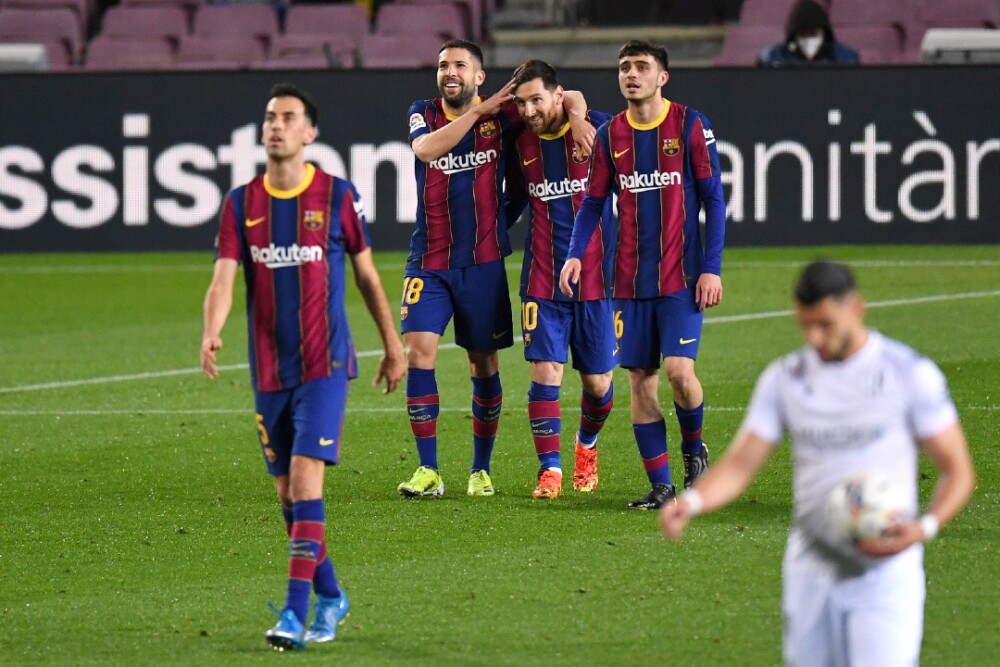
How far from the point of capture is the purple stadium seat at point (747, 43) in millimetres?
21672

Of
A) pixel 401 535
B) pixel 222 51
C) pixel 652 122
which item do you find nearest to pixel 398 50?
pixel 222 51

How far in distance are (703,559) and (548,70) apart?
2478 mm

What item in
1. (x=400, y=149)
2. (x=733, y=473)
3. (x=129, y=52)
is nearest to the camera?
(x=733, y=473)

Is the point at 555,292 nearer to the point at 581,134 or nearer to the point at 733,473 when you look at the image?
the point at 581,134

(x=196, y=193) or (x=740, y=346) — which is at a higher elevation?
(x=196, y=193)

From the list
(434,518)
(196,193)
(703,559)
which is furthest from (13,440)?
(196,193)

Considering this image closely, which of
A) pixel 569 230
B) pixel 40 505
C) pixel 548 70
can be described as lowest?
pixel 40 505

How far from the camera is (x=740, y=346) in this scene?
45.8ft

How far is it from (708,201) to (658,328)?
2.11 feet

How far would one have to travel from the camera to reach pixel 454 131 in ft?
27.9

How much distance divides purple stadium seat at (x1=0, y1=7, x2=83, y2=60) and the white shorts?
20.3 m

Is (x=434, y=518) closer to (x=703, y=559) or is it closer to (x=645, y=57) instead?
(x=703, y=559)

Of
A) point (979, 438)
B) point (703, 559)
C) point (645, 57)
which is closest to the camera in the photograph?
point (703, 559)

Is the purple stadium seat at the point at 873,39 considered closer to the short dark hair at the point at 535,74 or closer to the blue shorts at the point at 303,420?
the short dark hair at the point at 535,74
